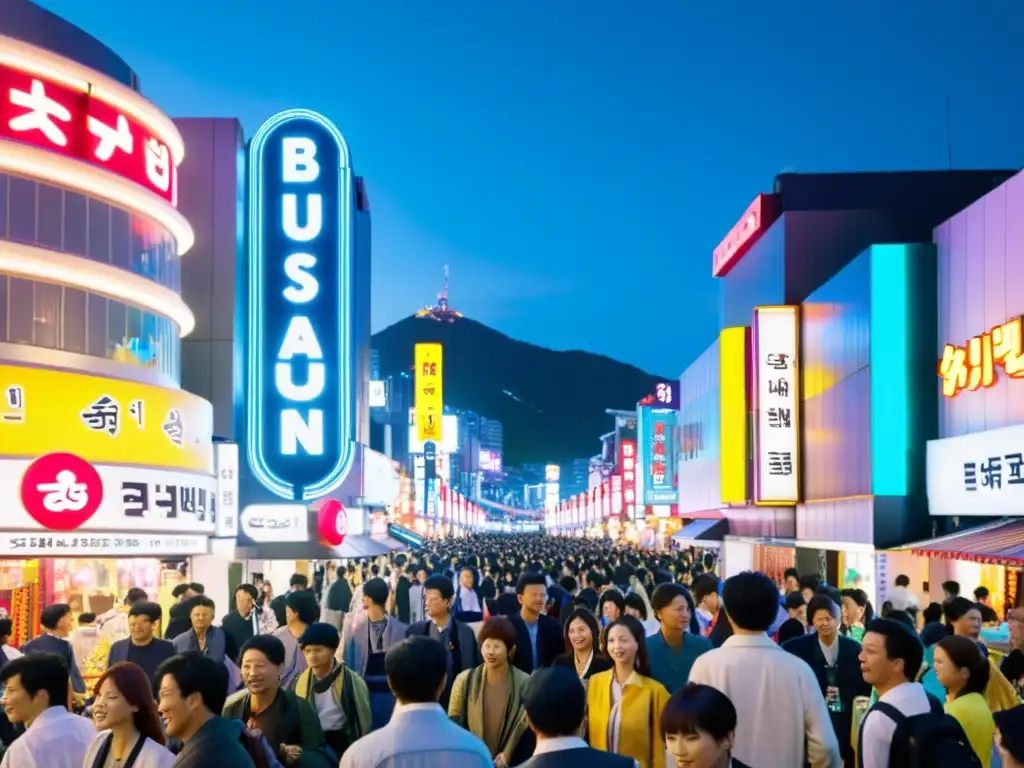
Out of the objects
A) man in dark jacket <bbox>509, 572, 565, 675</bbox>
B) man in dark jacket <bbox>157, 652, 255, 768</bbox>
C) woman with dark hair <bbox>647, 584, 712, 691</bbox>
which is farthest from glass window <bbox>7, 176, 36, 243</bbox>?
man in dark jacket <bbox>157, 652, 255, 768</bbox>

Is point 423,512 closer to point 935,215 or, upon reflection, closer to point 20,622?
point 935,215

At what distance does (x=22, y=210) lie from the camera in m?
18.5

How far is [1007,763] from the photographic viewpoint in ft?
14.4

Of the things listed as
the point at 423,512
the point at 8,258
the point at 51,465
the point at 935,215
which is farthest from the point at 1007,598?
the point at 423,512

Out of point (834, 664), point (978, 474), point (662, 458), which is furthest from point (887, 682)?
point (662, 458)

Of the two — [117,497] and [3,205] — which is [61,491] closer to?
[117,497]

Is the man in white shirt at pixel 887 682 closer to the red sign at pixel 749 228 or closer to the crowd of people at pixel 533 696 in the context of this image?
the crowd of people at pixel 533 696

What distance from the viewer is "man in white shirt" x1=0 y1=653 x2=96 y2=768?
5.31 metres

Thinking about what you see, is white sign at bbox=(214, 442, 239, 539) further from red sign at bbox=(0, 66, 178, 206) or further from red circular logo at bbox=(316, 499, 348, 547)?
red sign at bbox=(0, 66, 178, 206)

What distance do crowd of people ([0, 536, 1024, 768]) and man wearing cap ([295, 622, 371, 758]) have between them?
12 millimetres

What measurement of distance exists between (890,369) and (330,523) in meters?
11.4

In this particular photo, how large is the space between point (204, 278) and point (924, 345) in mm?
14488

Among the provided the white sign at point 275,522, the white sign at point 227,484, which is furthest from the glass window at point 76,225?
the white sign at point 275,522

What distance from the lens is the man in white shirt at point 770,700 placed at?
5.37 metres
